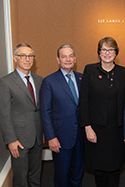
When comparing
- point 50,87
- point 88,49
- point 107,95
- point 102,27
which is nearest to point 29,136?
point 50,87

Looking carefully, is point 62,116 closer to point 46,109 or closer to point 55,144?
point 46,109

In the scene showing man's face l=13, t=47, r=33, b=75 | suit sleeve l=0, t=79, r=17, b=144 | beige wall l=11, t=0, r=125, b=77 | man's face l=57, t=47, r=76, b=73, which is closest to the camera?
suit sleeve l=0, t=79, r=17, b=144

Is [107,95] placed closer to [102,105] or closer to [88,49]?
[102,105]

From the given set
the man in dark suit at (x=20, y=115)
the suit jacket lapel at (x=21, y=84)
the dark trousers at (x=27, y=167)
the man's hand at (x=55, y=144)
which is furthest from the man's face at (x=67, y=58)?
the dark trousers at (x=27, y=167)

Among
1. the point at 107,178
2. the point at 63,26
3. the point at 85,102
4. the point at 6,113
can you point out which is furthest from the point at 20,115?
the point at 63,26

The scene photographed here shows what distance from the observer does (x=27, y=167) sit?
1917 millimetres

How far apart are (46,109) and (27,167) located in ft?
2.22

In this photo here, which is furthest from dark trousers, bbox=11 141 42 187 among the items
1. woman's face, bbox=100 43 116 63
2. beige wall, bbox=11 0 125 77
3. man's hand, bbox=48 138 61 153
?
beige wall, bbox=11 0 125 77

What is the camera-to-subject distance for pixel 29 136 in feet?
6.11

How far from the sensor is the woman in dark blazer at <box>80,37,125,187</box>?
181cm

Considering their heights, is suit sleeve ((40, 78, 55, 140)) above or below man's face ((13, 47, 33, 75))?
below

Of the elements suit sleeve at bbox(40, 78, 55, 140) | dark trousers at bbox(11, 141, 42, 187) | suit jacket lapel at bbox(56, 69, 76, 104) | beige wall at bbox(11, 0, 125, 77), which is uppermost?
beige wall at bbox(11, 0, 125, 77)

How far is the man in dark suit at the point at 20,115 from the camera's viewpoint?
172 cm

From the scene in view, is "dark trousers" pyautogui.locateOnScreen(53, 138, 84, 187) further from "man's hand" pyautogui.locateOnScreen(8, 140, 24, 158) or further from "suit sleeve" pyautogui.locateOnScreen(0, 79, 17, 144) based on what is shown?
"suit sleeve" pyautogui.locateOnScreen(0, 79, 17, 144)
